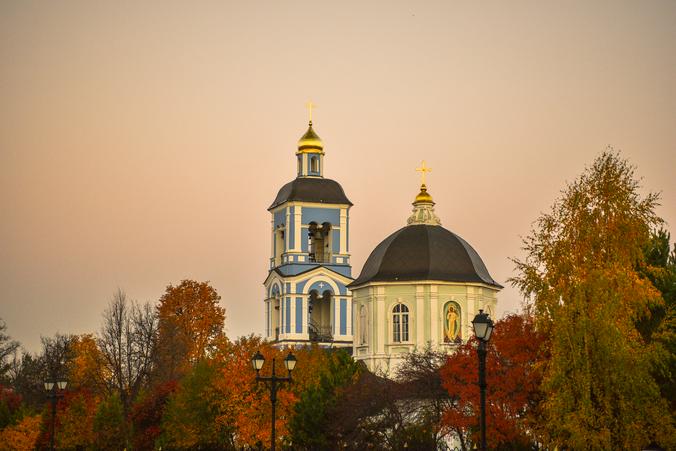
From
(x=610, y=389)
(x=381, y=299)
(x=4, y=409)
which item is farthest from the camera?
(x=381, y=299)

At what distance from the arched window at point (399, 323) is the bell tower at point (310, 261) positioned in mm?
11762

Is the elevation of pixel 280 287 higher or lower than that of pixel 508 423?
higher

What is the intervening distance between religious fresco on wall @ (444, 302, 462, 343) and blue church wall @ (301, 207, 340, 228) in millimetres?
16770

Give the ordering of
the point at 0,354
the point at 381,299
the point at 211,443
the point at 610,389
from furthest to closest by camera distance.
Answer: the point at 0,354, the point at 381,299, the point at 211,443, the point at 610,389

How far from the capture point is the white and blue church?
7762 centimetres

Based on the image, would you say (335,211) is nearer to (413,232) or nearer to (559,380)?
(413,232)

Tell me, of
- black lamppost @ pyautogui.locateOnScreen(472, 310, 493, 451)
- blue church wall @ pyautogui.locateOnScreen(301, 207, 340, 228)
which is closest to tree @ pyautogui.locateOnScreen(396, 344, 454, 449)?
black lamppost @ pyautogui.locateOnScreen(472, 310, 493, 451)

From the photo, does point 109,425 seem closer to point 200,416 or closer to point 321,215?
point 200,416

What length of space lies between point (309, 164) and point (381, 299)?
743 inches

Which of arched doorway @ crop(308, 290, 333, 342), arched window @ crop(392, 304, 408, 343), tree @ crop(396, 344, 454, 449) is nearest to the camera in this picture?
tree @ crop(396, 344, 454, 449)

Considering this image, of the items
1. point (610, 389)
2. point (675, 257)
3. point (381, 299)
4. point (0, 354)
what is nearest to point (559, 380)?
point (610, 389)

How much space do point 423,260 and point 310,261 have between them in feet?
52.5

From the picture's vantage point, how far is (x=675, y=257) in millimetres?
45219

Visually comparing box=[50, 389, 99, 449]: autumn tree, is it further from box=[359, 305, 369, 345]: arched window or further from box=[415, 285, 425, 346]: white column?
box=[415, 285, 425, 346]: white column
